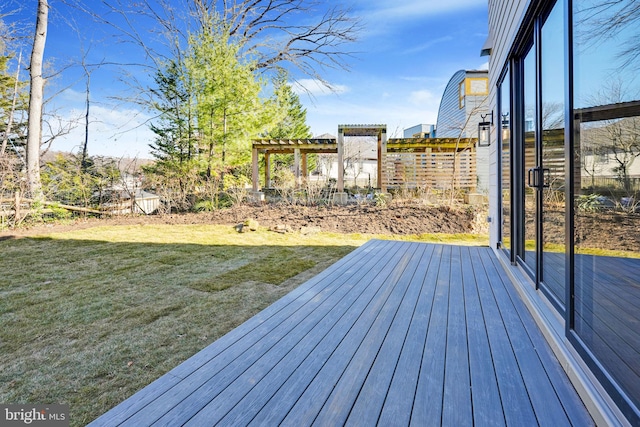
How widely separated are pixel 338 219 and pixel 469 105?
9.13 m

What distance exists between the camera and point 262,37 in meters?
13.3

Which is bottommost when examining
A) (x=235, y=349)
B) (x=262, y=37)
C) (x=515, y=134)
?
(x=235, y=349)

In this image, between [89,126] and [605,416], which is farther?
[89,126]

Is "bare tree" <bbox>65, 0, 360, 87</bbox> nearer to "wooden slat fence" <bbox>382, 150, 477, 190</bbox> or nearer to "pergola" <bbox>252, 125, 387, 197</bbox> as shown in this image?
"pergola" <bbox>252, 125, 387, 197</bbox>

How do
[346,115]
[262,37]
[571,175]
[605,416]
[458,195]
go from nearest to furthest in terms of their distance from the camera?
[605,416] < [571,175] < [458,195] < [262,37] < [346,115]

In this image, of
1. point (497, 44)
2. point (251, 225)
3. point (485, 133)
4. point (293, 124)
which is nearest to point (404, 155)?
point (251, 225)

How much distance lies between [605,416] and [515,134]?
8.24 feet

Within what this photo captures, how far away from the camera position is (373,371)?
62.2 inches

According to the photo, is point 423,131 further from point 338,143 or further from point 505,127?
point 505,127

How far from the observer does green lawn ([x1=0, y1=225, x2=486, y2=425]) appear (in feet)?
6.30

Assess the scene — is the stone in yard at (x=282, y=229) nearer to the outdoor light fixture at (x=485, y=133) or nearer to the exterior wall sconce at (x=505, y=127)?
the outdoor light fixture at (x=485, y=133)

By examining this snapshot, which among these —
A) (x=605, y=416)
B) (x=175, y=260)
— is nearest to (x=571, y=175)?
(x=605, y=416)

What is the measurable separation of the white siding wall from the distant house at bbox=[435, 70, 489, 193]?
7526 mm

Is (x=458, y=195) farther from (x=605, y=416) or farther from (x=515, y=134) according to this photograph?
(x=605, y=416)
